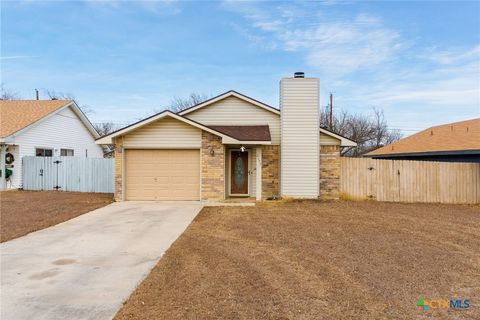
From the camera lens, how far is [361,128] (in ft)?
127

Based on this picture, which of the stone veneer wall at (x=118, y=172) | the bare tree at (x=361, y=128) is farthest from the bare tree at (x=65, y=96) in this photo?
the stone veneer wall at (x=118, y=172)

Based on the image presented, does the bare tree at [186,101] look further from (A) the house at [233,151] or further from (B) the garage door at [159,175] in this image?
(B) the garage door at [159,175]

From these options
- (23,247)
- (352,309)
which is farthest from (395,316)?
(23,247)

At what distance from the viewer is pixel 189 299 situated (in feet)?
13.1

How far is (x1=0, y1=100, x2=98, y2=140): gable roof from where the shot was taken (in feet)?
54.6

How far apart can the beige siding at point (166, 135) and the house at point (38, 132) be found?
25.3 feet

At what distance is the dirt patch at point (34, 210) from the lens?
834 centimetres

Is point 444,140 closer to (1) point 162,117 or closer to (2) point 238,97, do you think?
(2) point 238,97

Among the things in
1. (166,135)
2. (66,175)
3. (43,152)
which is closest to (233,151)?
(166,135)

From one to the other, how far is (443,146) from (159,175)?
14471 millimetres

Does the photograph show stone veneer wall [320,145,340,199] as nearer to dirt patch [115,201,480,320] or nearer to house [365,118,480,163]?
dirt patch [115,201,480,320]

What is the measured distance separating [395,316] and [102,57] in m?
20.5

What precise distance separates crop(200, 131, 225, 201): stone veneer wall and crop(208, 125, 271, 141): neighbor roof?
71 cm

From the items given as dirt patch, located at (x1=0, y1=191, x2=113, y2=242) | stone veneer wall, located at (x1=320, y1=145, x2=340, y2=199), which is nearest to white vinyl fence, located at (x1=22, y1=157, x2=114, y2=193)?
dirt patch, located at (x1=0, y1=191, x2=113, y2=242)
